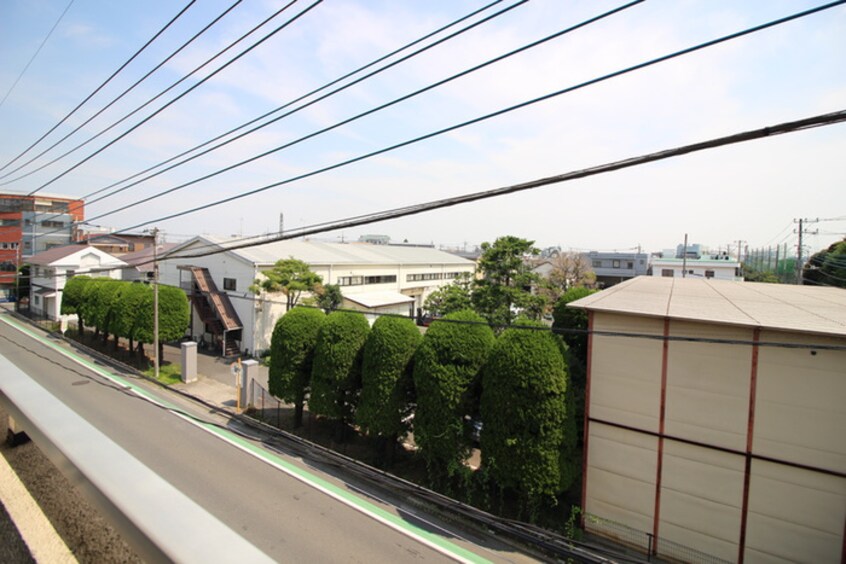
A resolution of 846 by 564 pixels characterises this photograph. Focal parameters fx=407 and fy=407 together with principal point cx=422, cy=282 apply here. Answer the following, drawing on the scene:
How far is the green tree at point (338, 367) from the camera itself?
11.8 metres

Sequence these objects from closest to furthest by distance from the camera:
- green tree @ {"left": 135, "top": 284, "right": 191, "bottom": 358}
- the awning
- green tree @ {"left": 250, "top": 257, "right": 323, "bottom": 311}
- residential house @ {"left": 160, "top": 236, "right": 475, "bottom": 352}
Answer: green tree @ {"left": 135, "top": 284, "right": 191, "bottom": 358}, green tree @ {"left": 250, "top": 257, "right": 323, "bottom": 311}, residential house @ {"left": 160, "top": 236, "right": 475, "bottom": 352}, the awning

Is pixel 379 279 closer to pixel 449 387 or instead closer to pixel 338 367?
pixel 338 367

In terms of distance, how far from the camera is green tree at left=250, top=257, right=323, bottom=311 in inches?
838

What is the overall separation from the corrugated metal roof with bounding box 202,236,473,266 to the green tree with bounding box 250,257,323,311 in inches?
60.8

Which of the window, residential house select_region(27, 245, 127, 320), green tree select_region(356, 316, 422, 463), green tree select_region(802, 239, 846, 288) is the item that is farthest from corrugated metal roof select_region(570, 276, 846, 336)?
residential house select_region(27, 245, 127, 320)

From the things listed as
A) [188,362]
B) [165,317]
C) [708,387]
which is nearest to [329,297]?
[188,362]

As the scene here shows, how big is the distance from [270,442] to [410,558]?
22.2 feet

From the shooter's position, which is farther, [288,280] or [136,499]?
[288,280]

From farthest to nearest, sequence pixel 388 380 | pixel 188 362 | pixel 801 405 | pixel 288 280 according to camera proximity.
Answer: pixel 288 280, pixel 188 362, pixel 388 380, pixel 801 405

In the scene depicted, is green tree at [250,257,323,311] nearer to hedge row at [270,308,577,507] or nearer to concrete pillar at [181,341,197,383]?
concrete pillar at [181,341,197,383]

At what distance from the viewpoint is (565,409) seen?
8656mm

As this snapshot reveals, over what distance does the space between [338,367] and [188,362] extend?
10.1 metres

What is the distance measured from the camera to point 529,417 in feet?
28.1

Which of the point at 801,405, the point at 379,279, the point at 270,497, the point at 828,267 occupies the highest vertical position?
the point at 828,267
